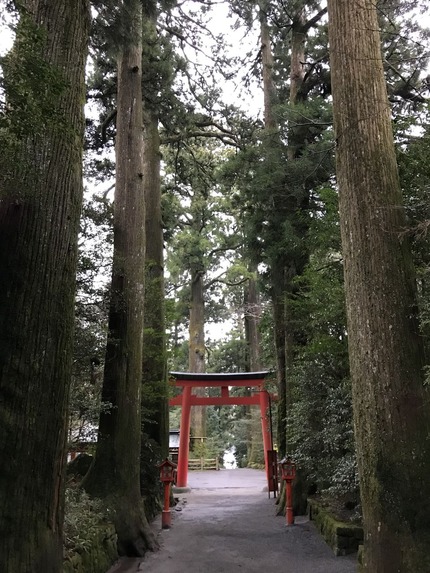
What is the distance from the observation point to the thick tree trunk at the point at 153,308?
866 cm

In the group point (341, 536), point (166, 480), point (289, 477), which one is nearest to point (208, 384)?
point (166, 480)

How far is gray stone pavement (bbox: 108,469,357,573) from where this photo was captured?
5055 millimetres

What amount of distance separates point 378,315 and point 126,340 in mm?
3760

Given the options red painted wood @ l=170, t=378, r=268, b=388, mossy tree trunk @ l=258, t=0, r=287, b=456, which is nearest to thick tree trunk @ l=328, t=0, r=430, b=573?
mossy tree trunk @ l=258, t=0, r=287, b=456

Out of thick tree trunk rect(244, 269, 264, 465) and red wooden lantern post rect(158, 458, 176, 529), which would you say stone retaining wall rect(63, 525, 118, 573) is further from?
thick tree trunk rect(244, 269, 264, 465)

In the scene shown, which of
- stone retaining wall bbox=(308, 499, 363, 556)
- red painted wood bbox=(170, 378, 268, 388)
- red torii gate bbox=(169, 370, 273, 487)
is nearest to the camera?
stone retaining wall bbox=(308, 499, 363, 556)

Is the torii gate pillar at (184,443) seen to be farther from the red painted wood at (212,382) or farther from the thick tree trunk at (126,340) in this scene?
the thick tree trunk at (126,340)

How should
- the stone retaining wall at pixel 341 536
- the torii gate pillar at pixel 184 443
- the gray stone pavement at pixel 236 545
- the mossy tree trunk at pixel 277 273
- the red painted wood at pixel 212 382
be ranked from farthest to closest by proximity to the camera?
the red painted wood at pixel 212 382 → the torii gate pillar at pixel 184 443 → the mossy tree trunk at pixel 277 273 → the stone retaining wall at pixel 341 536 → the gray stone pavement at pixel 236 545

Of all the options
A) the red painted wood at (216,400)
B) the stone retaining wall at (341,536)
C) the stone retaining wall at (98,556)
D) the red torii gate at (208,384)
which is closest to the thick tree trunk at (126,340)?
the stone retaining wall at (98,556)

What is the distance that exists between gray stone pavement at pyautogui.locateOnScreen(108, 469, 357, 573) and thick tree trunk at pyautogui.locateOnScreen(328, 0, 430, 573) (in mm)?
1861

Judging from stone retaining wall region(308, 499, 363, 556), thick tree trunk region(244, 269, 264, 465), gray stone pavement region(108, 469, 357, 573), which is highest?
thick tree trunk region(244, 269, 264, 465)

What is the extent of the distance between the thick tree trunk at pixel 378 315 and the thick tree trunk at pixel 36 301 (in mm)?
2216

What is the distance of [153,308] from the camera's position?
9.19 metres

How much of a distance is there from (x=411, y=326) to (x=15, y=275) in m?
2.90
